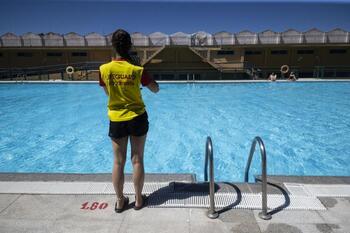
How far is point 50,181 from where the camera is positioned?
12.9 ft

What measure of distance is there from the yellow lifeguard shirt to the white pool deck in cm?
108

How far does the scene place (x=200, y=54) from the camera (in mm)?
25406

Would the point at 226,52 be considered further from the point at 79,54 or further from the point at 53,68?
the point at 53,68

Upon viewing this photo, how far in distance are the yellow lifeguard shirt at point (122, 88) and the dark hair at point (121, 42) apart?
9 centimetres

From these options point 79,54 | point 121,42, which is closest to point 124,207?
point 121,42

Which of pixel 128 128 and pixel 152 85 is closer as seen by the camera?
pixel 128 128

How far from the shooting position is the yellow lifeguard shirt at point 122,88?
9.18 feet

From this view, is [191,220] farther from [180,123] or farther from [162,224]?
[180,123]

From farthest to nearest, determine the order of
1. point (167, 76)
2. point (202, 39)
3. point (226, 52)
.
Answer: point (202, 39), point (226, 52), point (167, 76)

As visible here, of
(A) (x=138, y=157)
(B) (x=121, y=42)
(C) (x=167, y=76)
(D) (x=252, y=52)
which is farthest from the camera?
(D) (x=252, y=52)

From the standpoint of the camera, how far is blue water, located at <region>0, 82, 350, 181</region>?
7.16 meters

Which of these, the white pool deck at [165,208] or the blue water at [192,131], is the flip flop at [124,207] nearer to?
the white pool deck at [165,208]

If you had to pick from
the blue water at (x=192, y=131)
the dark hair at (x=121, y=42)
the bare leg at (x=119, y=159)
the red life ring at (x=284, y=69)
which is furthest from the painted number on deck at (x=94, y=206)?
the red life ring at (x=284, y=69)

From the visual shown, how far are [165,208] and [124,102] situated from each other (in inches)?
50.0
